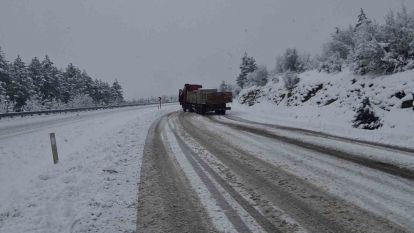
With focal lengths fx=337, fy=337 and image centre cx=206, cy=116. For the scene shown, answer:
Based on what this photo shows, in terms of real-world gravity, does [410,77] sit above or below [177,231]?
above

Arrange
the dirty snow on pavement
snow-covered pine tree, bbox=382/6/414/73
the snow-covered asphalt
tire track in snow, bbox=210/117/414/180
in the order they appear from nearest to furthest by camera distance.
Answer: the snow-covered asphalt < the dirty snow on pavement < tire track in snow, bbox=210/117/414/180 < snow-covered pine tree, bbox=382/6/414/73

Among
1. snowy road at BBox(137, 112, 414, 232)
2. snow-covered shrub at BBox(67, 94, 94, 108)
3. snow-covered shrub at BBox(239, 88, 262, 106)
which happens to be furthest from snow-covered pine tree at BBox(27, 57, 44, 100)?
snowy road at BBox(137, 112, 414, 232)

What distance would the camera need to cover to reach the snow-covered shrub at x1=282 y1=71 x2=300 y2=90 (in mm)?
26859

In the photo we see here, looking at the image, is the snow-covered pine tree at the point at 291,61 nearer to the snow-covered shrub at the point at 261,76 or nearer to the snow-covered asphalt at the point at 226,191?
the snow-covered shrub at the point at 261,76

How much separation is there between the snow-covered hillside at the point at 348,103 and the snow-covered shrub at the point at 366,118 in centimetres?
17

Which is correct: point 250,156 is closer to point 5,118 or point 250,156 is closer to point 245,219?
point 245,219

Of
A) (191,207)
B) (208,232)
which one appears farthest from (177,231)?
(191,207)

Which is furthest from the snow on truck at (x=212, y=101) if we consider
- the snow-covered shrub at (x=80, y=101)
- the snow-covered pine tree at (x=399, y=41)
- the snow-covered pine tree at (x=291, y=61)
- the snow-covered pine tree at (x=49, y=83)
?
the snow-covered shrub at (x=80, y=101)

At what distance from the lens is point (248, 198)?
5.54 metres

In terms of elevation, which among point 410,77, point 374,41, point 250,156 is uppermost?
point 374,41

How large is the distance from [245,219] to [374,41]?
15528 millimetres

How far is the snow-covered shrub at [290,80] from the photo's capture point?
2686cm

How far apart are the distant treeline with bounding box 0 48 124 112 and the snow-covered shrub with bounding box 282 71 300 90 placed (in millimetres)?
32425

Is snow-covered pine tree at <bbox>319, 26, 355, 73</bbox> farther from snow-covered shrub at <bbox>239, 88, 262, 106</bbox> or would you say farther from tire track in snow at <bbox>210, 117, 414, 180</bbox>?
snow-covered shrub at <bbox>239, 88, 262, 106</bbox>
